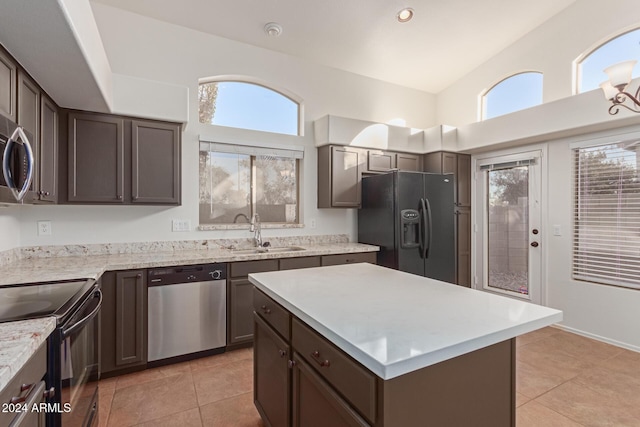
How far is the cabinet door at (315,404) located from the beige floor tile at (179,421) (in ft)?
3.16

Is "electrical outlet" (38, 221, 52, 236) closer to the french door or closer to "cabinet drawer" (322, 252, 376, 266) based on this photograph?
"cabinet drawer" (322, 252, 376, 266)

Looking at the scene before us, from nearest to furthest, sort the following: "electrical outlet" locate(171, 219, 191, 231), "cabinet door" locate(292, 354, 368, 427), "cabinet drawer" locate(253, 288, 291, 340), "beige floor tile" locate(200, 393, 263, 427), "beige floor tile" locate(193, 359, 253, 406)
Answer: "cabinet door" locate(292, 354, 368, 427)
"cabinet drawer" locate(253, 288, 291, 340)
"beige floor tile" locate(200, 393, 263, 427)
"beige floor tile" locate(193, 359, 253, 406)
"electrical outlet" locate(171, 219, 191, 231)

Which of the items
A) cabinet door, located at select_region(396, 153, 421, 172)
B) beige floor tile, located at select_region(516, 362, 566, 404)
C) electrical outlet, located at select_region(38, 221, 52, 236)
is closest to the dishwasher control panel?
electrical outlet, located at select_region(38, 221, 52, 236)

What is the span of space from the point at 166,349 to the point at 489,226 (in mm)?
4328

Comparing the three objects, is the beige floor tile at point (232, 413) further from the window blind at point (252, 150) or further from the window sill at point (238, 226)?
the window blind at point (252, 150)

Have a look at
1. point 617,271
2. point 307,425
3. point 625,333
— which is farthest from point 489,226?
point 307,425

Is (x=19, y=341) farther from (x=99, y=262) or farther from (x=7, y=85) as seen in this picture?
(x=99, y=262)

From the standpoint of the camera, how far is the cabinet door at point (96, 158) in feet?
8.57

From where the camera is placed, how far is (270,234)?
151 inches

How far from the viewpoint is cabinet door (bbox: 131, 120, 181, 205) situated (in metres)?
2.83

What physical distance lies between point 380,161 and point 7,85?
3566mm

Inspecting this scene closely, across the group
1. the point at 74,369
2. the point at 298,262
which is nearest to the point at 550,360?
the point at 298,262

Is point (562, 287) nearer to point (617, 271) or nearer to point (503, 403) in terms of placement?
point (617, 271)

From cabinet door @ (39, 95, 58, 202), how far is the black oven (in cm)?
108
